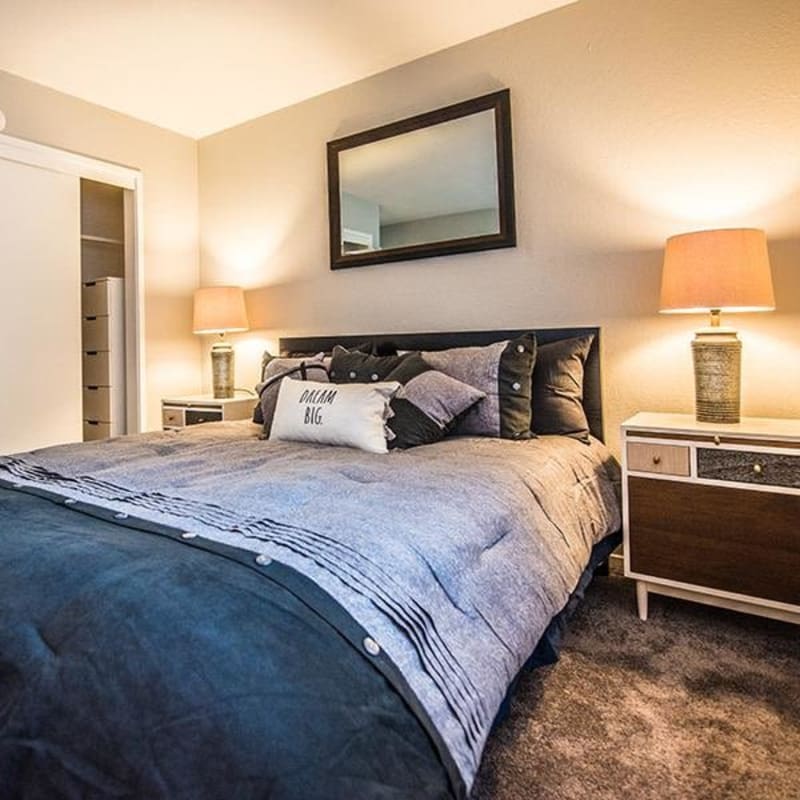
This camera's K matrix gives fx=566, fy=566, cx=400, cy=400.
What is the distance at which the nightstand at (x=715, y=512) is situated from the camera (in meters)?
1.73

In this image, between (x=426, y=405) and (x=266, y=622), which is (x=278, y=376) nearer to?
(x=426, y=405)

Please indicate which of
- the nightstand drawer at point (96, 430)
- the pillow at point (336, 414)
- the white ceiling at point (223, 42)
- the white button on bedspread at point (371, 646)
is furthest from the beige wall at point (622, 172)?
the white button on bedspread at point (371, 646)

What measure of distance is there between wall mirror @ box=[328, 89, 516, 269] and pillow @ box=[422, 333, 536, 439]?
67 centimetres

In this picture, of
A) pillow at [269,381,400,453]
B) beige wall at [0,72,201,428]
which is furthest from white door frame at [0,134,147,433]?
pillow at [269,381,400,453]

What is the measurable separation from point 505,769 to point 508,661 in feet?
1.08

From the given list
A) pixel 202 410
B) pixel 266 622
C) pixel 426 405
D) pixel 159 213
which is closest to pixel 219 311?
pixel 202 410

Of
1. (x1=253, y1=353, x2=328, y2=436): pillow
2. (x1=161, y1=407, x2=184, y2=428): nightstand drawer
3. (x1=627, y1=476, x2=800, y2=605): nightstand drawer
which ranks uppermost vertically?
(x1=253, y1=353, x2=328, y2=436): pillow

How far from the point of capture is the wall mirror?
2.69m

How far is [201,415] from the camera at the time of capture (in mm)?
3363

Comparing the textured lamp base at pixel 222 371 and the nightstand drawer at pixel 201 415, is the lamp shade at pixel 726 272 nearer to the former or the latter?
the nightstand drawer at pixel 201 415

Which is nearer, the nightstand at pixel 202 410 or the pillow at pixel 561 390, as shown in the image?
the pillow at pixel 561 390

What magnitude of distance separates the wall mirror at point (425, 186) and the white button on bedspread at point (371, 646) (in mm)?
2202

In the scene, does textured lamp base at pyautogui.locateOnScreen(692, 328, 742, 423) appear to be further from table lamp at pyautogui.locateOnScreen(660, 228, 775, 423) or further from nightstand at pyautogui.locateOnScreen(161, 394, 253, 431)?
nightstand at pyautogui.locateOnScreen(161, 394, 253, 431)

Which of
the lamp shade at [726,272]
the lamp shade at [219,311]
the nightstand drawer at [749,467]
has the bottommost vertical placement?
the nightstand drawer at [749,467]
